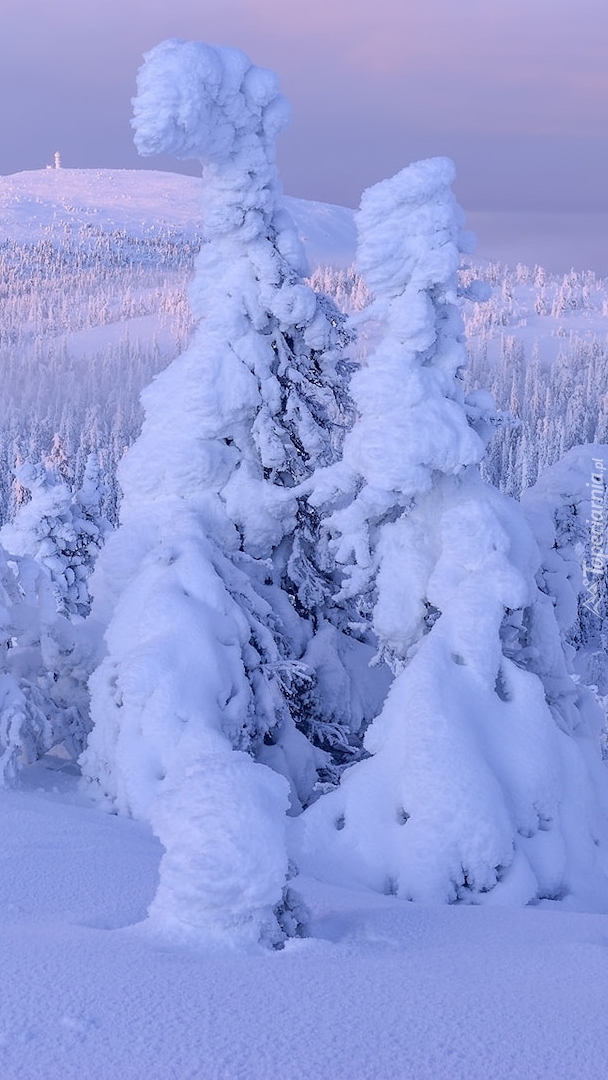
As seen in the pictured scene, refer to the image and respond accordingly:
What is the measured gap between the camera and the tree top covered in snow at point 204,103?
1205 centimetres

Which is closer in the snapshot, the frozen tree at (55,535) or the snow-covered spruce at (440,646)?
the snow-covered spruce at (440,646)

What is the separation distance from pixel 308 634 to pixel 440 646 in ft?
12.1

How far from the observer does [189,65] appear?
12133 millimetres

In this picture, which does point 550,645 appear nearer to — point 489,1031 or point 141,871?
point 141,871

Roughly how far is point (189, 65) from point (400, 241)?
143 inches

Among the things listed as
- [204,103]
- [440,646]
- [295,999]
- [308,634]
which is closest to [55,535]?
[308,634]

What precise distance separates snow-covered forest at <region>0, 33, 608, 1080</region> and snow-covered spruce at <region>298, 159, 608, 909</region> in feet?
0.10

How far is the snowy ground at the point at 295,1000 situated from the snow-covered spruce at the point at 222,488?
441 cm

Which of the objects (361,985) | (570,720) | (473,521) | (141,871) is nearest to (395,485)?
(473,521)

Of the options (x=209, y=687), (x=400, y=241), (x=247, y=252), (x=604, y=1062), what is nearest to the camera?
(x=604, y=1062)

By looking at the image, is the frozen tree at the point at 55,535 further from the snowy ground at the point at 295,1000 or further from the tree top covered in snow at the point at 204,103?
the snowy ground at the point at 295,1000

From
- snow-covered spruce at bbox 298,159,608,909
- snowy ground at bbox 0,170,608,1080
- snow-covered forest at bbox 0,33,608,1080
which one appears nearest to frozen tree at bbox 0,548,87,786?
snow-covered forest at bbox 0,33,608,1080

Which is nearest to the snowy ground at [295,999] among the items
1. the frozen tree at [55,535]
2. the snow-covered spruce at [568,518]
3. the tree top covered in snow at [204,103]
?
the snow-covered spruce at [568,518]

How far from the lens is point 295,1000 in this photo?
4.10 meters
